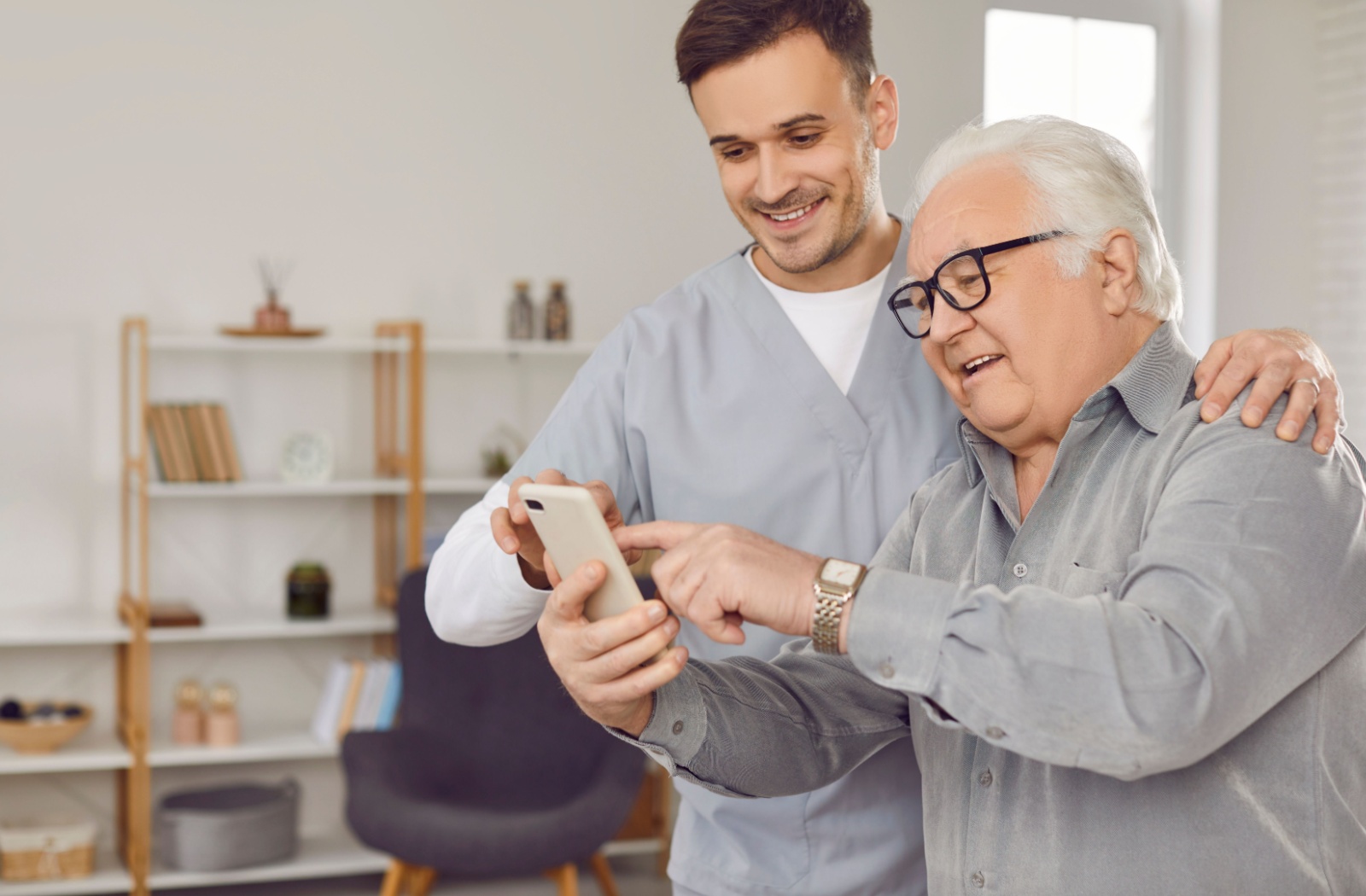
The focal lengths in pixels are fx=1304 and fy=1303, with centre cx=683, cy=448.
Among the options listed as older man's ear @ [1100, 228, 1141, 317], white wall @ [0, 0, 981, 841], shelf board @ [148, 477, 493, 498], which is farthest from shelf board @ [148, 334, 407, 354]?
older man's ear @ [1100, 228, 1141, 317]

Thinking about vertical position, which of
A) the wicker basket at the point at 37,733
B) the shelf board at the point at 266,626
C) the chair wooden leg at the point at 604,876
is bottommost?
the chair wooden leg at the point at 604,876

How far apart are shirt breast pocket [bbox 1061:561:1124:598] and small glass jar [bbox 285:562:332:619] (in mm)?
3084

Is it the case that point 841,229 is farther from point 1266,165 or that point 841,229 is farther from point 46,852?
point 1266,165

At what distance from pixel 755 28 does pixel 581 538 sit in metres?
0.69

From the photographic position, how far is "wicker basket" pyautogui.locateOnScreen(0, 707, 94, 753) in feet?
11.6

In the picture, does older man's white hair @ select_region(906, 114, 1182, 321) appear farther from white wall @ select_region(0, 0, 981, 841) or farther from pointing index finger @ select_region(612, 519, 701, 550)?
white wall @ select_region(0, 0, 981, 841)

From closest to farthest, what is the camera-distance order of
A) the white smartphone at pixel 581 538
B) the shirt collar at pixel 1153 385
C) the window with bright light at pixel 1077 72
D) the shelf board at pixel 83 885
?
1. the white smartphone at pixel 581 538
2. the shirt collar at pixel 1153 385
3. the shelf board at pixel 83 885
4. the window with bright light at pixel 1077 72

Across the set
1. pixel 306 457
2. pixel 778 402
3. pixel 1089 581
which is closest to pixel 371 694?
pixel 306 457

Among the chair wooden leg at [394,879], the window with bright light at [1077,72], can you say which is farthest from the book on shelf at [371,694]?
the window with bright light at [1077,72]

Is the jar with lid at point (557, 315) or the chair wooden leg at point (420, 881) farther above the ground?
the jar with lid at point (557, 315)

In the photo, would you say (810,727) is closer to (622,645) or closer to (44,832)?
(622,645)

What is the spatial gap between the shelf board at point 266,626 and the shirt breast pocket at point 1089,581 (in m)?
2.91

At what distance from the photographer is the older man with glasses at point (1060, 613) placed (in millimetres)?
924

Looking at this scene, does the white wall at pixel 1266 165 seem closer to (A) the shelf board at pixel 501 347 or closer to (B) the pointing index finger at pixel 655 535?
(A) the shelf board at pixel 501 347
